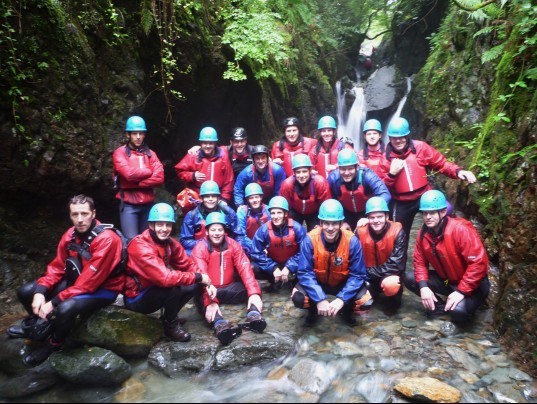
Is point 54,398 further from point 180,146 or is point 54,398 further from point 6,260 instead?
point 180,146

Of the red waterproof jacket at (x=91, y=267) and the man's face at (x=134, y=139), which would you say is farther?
the man's face at (x=134, y=139)

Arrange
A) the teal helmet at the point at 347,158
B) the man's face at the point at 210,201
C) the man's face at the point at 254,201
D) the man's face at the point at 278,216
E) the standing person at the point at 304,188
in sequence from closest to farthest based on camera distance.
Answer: the man's face at the point at 278,216, the teal helmet at the point at 347,158, the man's face at the point at 210,201, the standing person at the point at 304,188, the man's face at the point at 254,201

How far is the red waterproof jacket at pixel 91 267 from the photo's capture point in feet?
15.7

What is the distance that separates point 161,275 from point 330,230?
7.80 ft

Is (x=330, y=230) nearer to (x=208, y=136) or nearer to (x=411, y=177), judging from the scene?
(x=411, y=177)

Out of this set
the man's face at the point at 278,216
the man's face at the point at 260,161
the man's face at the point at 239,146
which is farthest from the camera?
the man's face at the point at 239,146

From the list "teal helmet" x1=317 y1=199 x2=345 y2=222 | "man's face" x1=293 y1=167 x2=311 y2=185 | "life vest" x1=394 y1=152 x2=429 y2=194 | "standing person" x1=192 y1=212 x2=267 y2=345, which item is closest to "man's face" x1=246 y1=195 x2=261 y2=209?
"man's face" x1=293 y1=167 x2=311 y2=185

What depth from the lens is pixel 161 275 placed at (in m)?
5.02

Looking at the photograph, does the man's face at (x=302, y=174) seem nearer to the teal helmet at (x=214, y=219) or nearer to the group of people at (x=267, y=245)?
the group of people at (x=267, y=245)

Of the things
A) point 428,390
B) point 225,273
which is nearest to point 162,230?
point 225,273

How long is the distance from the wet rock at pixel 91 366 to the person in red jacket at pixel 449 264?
13.6ft

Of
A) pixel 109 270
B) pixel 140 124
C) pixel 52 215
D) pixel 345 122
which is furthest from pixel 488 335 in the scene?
pixel 345 122

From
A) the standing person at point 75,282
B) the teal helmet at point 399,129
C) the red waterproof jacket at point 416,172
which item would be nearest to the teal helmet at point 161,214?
the standing person at point 75,282

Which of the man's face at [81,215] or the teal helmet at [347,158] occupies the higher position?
the teal helmet at [347,158]
